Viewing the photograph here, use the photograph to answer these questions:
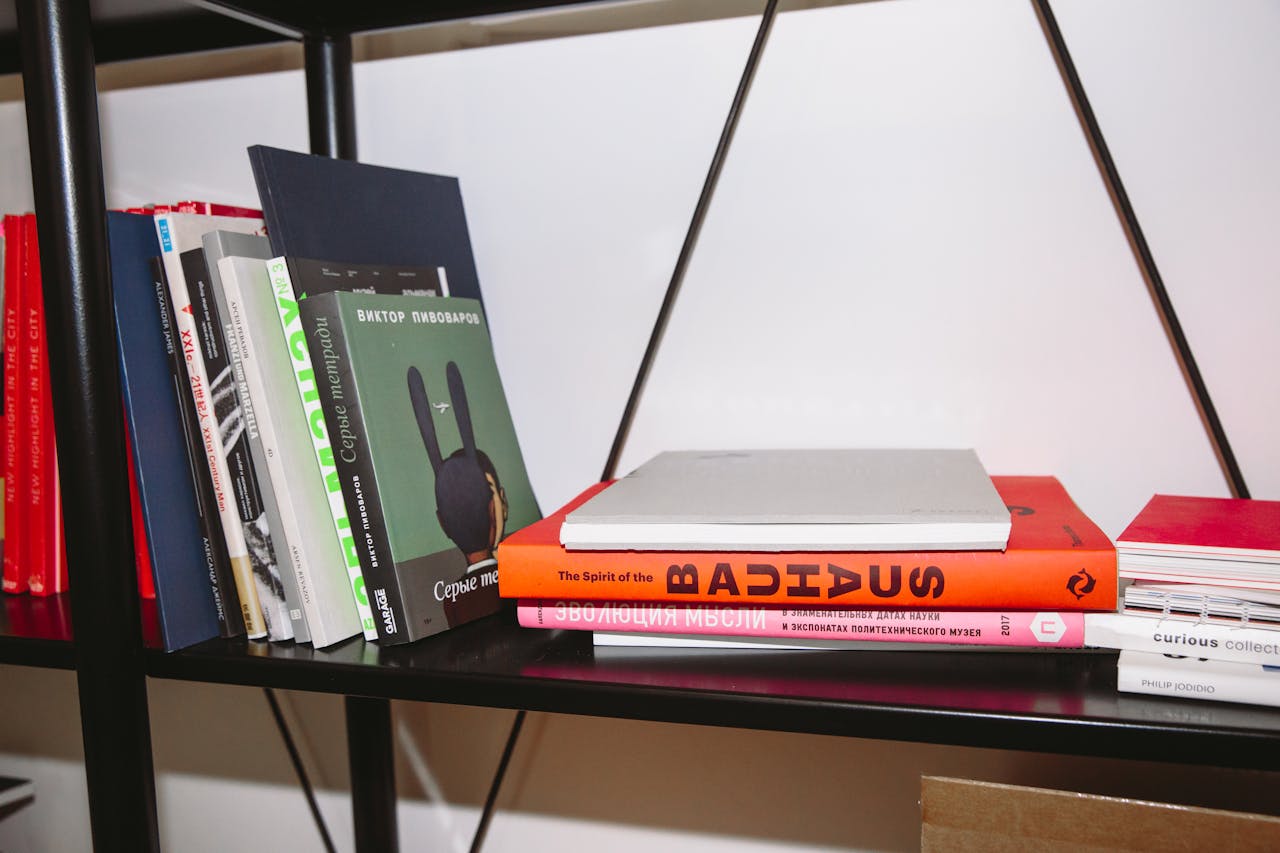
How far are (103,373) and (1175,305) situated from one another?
84cm

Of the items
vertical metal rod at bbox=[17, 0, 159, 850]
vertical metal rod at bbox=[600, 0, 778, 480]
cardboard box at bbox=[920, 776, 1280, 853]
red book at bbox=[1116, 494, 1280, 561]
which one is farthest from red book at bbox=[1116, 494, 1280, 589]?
vertical metal rod at bbox=[17, 0, 159, 850]

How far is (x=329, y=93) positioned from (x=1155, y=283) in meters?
0.79

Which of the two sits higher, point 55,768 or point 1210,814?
point 1210,814

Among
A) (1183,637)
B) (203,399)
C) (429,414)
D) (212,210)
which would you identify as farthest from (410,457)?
(1183,637)

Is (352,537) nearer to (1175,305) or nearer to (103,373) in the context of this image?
(103,373)

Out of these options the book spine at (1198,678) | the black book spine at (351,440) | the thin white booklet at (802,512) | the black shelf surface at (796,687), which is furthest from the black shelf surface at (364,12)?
the book spine at (1198,678)

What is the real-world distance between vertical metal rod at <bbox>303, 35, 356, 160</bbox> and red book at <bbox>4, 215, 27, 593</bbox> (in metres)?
0.28

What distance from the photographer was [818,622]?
624 millimetres

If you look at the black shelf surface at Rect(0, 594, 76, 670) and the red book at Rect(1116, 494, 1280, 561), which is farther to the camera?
the black shelf surface at Rect(0, 594, 76, 670)

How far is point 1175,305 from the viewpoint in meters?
0.78

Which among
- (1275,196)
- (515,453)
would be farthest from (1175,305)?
(515,453)

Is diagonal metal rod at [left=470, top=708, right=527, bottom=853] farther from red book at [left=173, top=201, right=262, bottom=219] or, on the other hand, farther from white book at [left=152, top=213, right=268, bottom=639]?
red book at [left=173, top=201, right=262, bottom=219]

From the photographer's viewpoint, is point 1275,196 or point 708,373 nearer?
point 1275,196

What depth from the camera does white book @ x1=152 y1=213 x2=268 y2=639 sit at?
69 cm
